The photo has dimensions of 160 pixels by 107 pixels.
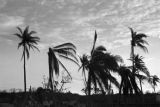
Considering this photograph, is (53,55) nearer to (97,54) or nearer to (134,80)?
(97,54)

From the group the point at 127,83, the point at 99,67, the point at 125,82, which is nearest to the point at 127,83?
the point at 127,83

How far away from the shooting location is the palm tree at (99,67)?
20078mm

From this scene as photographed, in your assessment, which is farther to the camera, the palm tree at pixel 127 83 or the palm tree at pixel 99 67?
the palm tree at pixel 127 83

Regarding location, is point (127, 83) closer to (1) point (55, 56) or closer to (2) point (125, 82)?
(2) point (125, 82)

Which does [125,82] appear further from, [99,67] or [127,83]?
[99,67]

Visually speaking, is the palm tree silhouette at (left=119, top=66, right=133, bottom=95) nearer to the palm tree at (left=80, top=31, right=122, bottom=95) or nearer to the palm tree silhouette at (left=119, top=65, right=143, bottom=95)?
the palm tree silhouette at (left=119, top=65, right=143, bottom=95)

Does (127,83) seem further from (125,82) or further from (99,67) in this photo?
(99,67)

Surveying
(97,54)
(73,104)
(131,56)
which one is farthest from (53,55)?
(131,56)

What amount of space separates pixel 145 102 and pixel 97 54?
4.32 m

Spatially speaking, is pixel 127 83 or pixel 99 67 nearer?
pixel 99 67

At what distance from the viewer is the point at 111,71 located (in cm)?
2125

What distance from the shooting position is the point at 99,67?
1998 cm

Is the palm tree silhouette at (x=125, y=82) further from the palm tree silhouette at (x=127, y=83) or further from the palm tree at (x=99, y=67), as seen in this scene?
the palm tree at (x=99, y=67)

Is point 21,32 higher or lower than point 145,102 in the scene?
higher
